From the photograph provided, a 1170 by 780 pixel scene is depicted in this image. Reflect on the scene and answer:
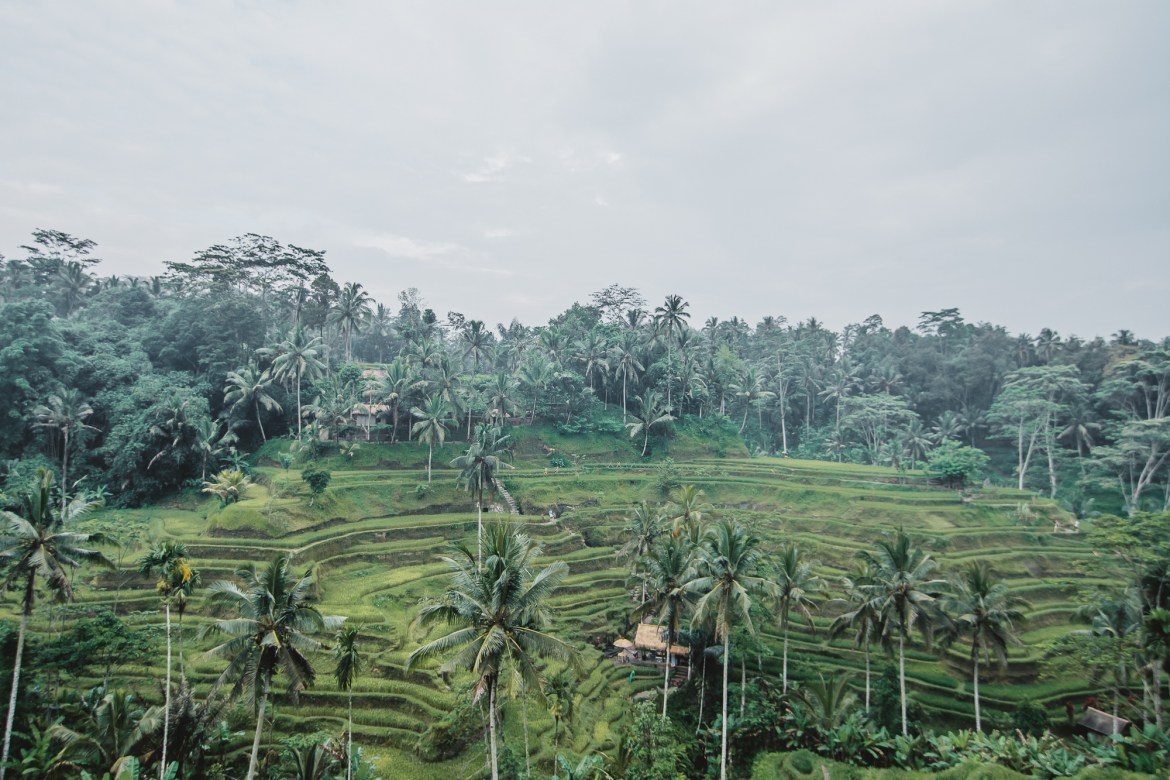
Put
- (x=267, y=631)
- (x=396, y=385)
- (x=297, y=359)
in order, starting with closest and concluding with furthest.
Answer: (x=267, y=631) → (x=297, y=359) → (x=396, y=385)

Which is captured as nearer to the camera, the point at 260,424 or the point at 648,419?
the point at 260,424

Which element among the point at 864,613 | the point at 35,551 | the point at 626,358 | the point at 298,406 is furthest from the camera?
the point at 626,358

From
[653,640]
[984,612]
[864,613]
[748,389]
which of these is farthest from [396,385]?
[748,389]

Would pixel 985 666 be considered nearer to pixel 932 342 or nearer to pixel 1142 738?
pixel 1142 738

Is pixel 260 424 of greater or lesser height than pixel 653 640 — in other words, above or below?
above

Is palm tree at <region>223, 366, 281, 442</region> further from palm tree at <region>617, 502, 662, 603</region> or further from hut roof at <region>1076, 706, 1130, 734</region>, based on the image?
hut roof at <region>1076, 706, 1130, 734</region>

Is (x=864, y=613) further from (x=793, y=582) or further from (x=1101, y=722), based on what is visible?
(x=1101, y=722)

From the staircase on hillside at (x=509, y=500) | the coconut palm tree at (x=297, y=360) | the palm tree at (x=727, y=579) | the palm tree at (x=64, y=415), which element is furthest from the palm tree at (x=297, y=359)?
the palm tree at (x=727, y=579)
